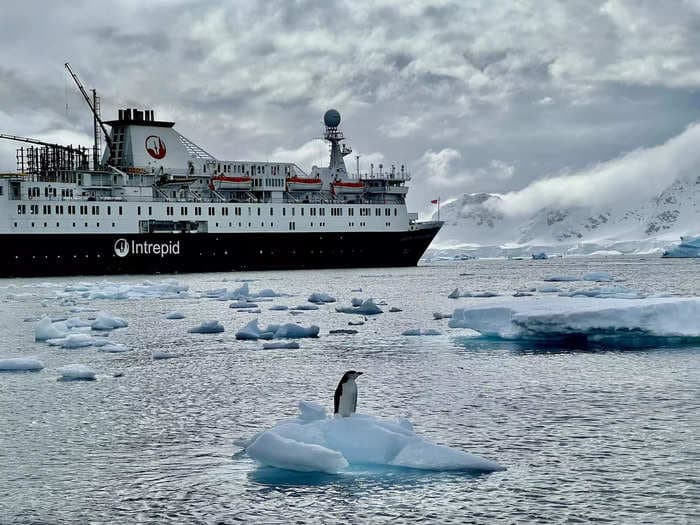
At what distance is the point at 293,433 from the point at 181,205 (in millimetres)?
51920

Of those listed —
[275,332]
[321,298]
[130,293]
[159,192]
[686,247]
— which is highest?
[159,192]

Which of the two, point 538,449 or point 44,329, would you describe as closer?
point 538,449

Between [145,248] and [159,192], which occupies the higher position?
[159,192]

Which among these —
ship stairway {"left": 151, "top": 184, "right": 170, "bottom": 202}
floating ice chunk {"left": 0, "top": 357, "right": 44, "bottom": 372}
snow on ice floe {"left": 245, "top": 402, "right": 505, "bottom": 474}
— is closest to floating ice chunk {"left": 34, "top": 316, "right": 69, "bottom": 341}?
floating ice chunk {"left": 0, "top": 357, "right": 44, "bottom": 372}

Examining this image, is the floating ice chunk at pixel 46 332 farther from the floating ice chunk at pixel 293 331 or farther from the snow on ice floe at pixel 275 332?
the floating ice chunk at pixel 293 331

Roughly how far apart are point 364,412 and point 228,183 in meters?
52.4

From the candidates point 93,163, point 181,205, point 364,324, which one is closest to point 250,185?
point 181,205

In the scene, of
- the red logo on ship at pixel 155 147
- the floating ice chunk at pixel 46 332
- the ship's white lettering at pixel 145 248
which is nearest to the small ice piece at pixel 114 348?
the floating ice chunk at pixel 46 332

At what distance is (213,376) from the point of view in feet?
47.0

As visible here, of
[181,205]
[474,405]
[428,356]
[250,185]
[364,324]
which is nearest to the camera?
[474,405]

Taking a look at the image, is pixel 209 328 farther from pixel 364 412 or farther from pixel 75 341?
pixel 364 412

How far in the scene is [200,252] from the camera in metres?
59.2

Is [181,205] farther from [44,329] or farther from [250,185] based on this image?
[44,329]

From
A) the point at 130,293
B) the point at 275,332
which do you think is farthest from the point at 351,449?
the point at 130,293
